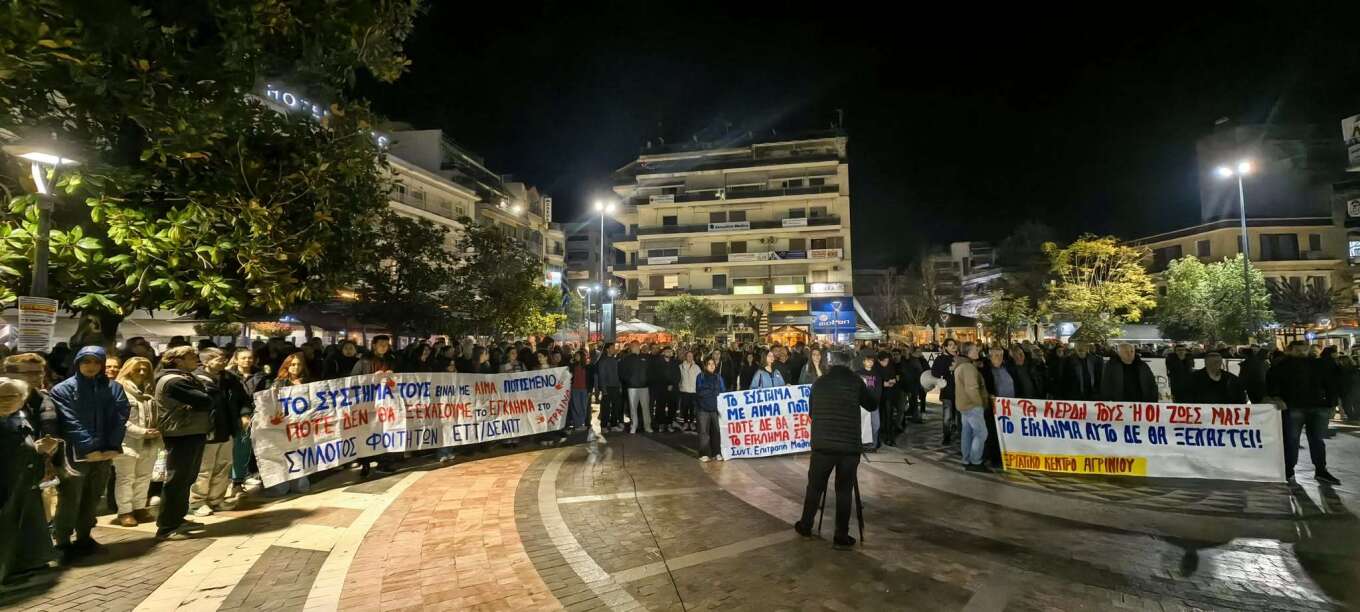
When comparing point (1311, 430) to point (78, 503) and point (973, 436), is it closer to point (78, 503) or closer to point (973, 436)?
point (973, 436)

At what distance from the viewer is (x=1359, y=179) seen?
31203 millimetres

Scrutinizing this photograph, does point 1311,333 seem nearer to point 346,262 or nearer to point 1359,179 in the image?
point 1359,179

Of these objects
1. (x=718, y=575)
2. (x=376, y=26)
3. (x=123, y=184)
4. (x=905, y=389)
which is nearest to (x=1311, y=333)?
(x=905, y=389)

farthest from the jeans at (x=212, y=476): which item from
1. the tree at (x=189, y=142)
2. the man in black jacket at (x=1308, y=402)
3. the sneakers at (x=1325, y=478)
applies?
the sneakers at (x=1325, y=478)

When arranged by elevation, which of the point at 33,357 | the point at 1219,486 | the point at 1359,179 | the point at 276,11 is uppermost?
the point at 1359,179

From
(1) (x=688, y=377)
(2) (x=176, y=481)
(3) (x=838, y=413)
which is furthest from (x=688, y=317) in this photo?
(2) (x=176, y=481)

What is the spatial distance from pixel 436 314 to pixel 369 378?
8872 millimetres

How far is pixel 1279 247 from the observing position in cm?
→ 4212

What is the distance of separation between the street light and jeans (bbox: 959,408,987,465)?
451 inches

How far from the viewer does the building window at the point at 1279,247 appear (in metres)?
41.8

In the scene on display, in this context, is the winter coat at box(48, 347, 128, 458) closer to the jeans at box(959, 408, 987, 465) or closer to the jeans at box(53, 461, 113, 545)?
the jeans at box(53, 461, 113, 545)

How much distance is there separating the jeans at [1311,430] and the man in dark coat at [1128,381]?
1444 millimetres

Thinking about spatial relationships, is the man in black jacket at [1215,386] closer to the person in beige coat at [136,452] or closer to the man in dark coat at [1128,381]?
the man in dark coat at [1128,381]

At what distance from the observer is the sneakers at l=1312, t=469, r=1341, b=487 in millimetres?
Answer: 7665
